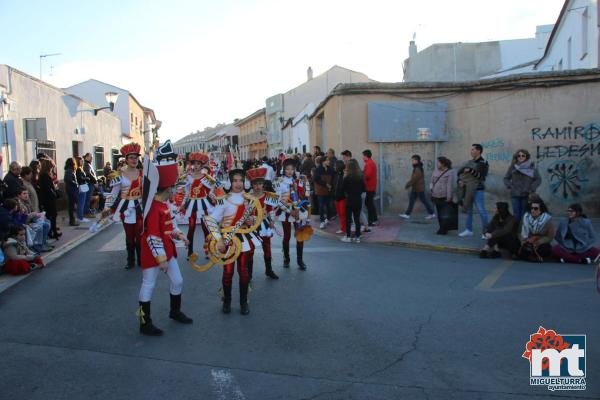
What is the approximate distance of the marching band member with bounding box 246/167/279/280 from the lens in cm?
647

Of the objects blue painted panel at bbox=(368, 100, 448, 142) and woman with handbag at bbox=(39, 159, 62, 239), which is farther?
blue painted panel at bbox=(368, 100, 448, 142)

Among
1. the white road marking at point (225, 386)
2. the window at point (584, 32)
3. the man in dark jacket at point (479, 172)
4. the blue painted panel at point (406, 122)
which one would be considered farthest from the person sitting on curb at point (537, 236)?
the window at point (584, 32)

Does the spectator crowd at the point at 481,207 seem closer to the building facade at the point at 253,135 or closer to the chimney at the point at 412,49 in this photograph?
the chimney at the point at 412,49

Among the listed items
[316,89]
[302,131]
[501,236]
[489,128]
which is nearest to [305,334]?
[501,236]

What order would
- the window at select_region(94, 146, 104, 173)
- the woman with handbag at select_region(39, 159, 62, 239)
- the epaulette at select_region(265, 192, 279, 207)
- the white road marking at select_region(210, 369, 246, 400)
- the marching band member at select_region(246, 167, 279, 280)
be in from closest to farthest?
the white road marking at select_region(210, 369, 246, 400) < the marching band member at select_region(246, 167, 279, 280) < the epaulette at select_region(265, 192, 279, 207) < the woman with handbag at select_region(39, 159, 62, 239) < the window at select_region(94, 146, 104, 173)

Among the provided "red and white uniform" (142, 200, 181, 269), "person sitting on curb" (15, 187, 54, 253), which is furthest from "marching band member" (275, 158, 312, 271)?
"person sitting on curb" (15, 187, 54, 253)

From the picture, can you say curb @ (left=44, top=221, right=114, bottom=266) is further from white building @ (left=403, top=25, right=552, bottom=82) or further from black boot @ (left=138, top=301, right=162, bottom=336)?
white building @ (left=403, top=25, right=552, bottom=82)

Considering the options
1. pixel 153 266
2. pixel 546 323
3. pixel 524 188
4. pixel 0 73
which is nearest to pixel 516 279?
pixel 546 323

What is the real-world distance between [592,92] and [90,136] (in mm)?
19514

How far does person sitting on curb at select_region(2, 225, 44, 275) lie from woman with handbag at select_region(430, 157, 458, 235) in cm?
752

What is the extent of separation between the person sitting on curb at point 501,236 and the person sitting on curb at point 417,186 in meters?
3.49

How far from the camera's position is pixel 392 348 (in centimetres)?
472

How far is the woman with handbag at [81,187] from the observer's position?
13539 millimetres

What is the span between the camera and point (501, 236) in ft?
29.9
